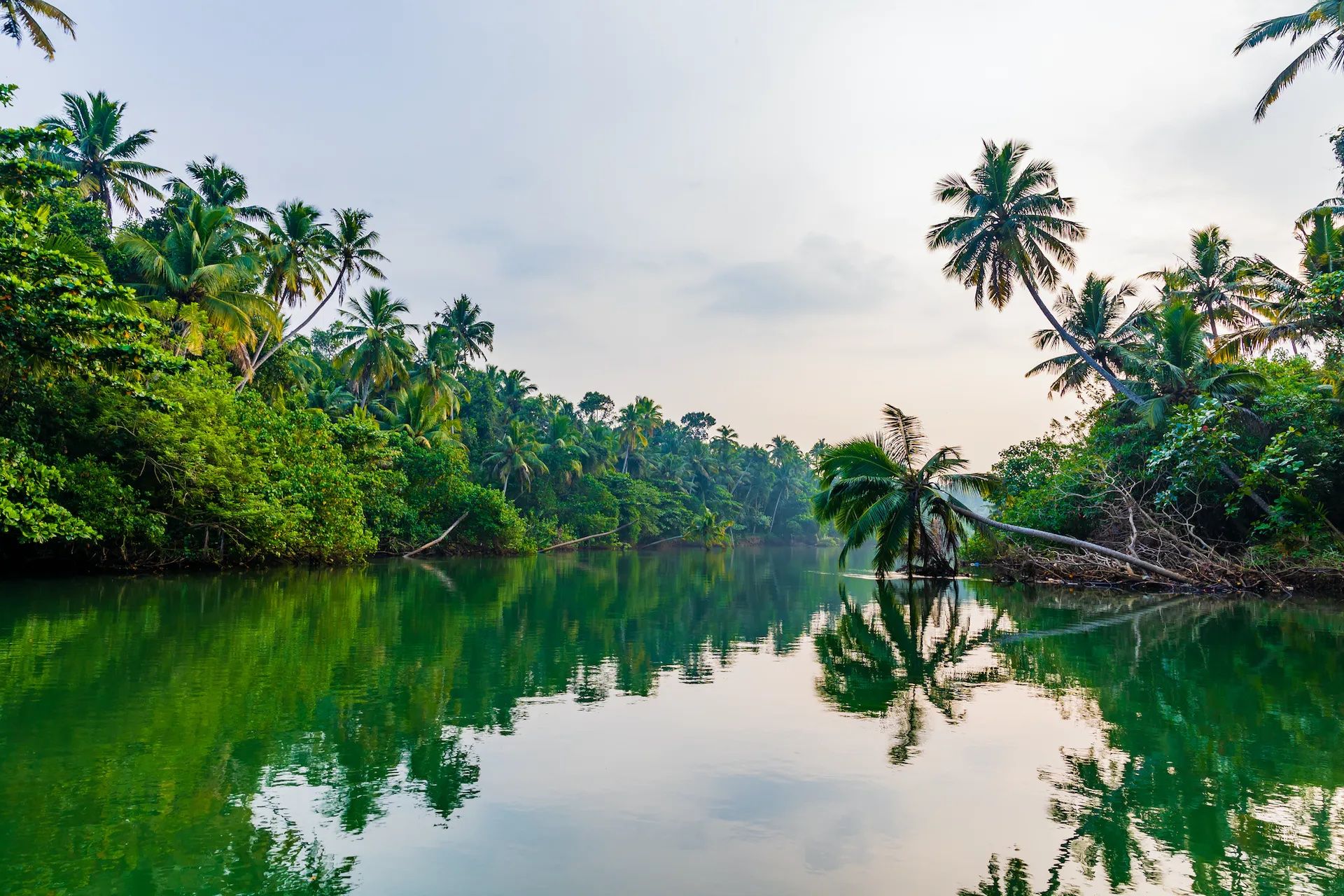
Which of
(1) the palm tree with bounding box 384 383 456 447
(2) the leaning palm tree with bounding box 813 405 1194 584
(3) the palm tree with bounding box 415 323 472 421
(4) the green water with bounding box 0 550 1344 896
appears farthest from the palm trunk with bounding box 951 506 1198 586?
(3) the palm tree with bounding box 415 323 472 421

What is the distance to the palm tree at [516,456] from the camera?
45.7m

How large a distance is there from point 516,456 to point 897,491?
2759cm

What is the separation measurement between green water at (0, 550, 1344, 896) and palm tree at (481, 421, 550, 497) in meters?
33.1

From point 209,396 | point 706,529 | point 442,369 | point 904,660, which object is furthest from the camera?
point 706,529

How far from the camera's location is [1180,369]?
24.1 metres

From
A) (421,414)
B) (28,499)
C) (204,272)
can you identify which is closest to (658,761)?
(28,499)

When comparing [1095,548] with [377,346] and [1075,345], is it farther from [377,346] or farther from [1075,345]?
[377,346]

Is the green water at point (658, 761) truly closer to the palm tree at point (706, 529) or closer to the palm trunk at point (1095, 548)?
the palm trunk at point (1095, 548)

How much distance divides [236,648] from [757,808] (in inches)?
314

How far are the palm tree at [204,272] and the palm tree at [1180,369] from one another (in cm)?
2815

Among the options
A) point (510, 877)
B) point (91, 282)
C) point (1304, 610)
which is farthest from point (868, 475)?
point (510, 877)

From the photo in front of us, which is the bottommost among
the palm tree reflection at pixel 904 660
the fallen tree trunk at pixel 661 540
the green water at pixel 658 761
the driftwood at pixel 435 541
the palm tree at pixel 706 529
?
the green water at pixel 658 761

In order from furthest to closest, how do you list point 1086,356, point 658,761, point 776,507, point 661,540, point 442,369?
point 776,507, point 661,540, point 442,369, point 1086,356, point 658,761

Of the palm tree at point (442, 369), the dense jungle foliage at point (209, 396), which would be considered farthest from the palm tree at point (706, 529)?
the palm tree at point (442, 369)
